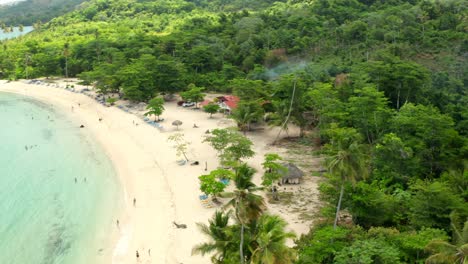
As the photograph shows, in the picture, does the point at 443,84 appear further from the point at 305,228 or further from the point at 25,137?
the point at 25,137

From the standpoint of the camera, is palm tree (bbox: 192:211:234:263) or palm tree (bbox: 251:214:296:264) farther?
palm tree (bbox: 192:211:234:263)

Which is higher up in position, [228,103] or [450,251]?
[450,251]

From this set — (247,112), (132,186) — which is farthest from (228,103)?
(132,186)

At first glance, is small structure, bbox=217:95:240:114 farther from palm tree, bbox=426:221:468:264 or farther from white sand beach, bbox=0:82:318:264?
palm tree, bbox=426:221:468:264

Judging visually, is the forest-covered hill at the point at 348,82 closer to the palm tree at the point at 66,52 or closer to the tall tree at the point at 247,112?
the tall tree at the point at 247,112

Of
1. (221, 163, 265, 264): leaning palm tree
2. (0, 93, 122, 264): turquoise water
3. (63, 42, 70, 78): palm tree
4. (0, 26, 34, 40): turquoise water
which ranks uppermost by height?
(221, 163, 265, 264): leaning palm tree

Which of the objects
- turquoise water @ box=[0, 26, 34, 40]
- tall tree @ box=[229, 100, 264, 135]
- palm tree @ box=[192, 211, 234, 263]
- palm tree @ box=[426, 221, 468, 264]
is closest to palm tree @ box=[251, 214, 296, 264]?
palm tree @ box=[192, 211, 234, 263]

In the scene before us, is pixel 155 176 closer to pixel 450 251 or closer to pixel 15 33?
pixel 450 251
